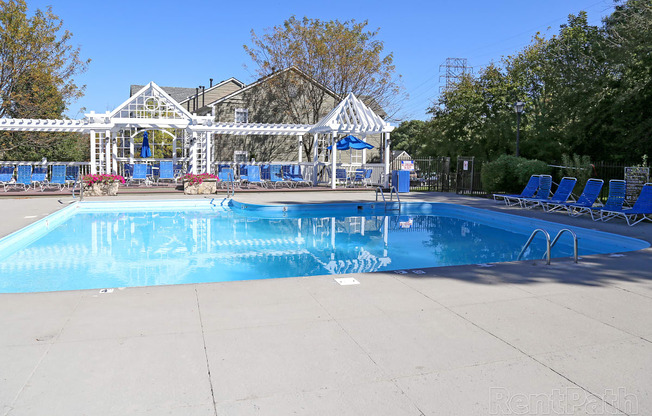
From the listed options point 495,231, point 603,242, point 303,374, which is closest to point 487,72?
point 495,231

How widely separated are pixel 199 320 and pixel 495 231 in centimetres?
875

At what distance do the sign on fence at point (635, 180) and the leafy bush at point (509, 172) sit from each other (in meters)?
3.35

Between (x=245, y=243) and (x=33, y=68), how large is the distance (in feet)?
66.3

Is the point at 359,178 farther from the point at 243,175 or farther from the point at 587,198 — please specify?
the point at 587,198

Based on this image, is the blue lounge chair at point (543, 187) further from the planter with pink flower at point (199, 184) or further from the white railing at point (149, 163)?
the white railing at point (149, 163)

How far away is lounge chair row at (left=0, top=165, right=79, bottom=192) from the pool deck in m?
14.1

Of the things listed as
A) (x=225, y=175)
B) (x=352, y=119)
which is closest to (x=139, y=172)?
(x=225, y=175)

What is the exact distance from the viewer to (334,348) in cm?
338

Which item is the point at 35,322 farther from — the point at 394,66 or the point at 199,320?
the point at 394,66

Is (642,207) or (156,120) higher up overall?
(156,120)

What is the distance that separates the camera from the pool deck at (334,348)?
2650mm

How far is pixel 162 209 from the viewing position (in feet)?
46.8

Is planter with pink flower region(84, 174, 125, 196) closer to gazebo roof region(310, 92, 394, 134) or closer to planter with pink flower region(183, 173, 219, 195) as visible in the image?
planter with pink flower region(183, 173, 219, 195)

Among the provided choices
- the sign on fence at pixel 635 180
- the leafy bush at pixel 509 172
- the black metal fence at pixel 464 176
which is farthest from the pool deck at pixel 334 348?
the black metal fence at pixel 464 176
